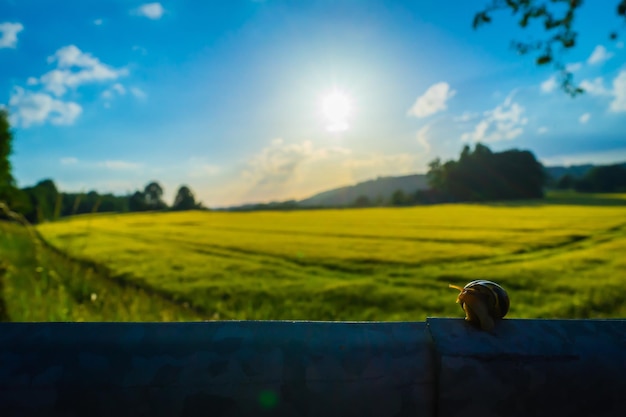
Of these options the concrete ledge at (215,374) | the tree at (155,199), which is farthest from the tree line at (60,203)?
the tree at (155,199)

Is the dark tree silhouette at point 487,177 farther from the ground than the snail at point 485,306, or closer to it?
farther from the ground

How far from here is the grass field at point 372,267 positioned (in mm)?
6652

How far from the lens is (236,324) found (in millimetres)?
1049

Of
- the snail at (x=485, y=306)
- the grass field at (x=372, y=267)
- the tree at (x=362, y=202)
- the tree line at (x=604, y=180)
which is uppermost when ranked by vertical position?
the tree line at (x=604, y=180)

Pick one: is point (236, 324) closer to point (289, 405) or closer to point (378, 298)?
point (289, 405)

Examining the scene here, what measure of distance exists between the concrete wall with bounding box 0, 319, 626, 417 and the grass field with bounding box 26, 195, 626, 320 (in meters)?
4.53

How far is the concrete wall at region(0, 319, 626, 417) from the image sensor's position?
3.09 ft

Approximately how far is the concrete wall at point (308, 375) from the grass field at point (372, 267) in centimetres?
453

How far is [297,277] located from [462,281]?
350 centimetres

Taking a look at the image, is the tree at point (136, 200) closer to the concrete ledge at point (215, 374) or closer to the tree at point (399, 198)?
the concrete ledge at point (215, 374)

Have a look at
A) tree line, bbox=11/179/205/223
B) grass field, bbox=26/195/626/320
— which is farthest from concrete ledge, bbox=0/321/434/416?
grass field, bbox=26/195/626/320

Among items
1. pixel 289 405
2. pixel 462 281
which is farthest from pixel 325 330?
pixel 462 281

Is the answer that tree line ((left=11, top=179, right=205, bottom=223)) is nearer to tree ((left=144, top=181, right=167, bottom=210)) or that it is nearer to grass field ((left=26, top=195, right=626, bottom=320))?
grass field ((left=26, top=195, right=626, bottom=320))

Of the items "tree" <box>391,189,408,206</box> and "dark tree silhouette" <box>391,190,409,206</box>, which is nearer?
"dark tree silhouette" <box>391,190,409,206</box>
